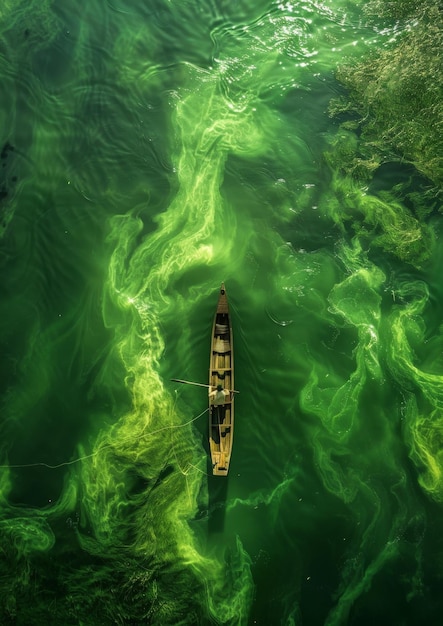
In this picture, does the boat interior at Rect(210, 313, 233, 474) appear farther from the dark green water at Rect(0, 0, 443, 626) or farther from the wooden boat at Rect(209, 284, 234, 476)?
the dark green water at Rect(0, 0, 443, 626)

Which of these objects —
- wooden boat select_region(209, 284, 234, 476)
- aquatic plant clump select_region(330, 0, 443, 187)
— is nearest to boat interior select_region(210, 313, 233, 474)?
wooden boat select_region(209, 284, 234, 476)

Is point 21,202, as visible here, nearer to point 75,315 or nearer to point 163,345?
point 75,315

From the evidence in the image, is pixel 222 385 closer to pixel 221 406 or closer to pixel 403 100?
pixel 221 406

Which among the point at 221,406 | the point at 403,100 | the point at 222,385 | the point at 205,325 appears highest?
the point at 403,100

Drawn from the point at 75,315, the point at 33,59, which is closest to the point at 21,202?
the point at 75,315

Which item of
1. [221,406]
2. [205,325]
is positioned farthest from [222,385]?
[205,325]

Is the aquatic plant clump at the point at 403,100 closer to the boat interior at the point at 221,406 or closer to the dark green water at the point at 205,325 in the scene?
the dark green water at the point at 205,325
